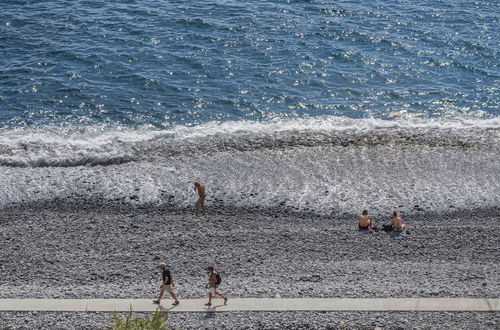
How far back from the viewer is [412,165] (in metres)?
32.7

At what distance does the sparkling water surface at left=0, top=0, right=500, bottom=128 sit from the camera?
3750cm

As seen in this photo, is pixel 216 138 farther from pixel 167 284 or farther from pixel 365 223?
pixel 167 284

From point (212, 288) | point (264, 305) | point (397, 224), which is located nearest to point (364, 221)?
point (397, 224)

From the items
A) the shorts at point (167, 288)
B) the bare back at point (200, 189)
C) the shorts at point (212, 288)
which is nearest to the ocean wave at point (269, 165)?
the bare back at point (200, 189)

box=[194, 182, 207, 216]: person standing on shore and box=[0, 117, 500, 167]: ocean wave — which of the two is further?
box=[0, 117, 500, 167]: ocean wave

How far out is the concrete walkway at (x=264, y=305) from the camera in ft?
68.0

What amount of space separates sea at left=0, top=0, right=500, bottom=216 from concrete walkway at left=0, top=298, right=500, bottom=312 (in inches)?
314

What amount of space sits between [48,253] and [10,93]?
53.3ft

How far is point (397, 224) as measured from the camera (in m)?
26.3

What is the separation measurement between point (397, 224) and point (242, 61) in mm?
17949

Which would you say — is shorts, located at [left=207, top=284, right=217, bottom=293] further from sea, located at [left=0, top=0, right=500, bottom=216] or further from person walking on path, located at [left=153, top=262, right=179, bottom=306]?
sea, located at [left=0, top=0, right=500, bottom=216]

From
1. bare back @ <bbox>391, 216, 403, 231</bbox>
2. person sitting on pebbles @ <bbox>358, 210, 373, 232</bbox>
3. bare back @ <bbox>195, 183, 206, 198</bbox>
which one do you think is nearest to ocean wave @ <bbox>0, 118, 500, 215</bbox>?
bare back @ <bbox>195, 183, 206, 198</bbox>

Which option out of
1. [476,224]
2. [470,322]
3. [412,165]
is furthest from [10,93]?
[470,322]

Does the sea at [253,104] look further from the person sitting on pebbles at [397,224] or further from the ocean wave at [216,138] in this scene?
the person sitting on pebbles at [397,224]
